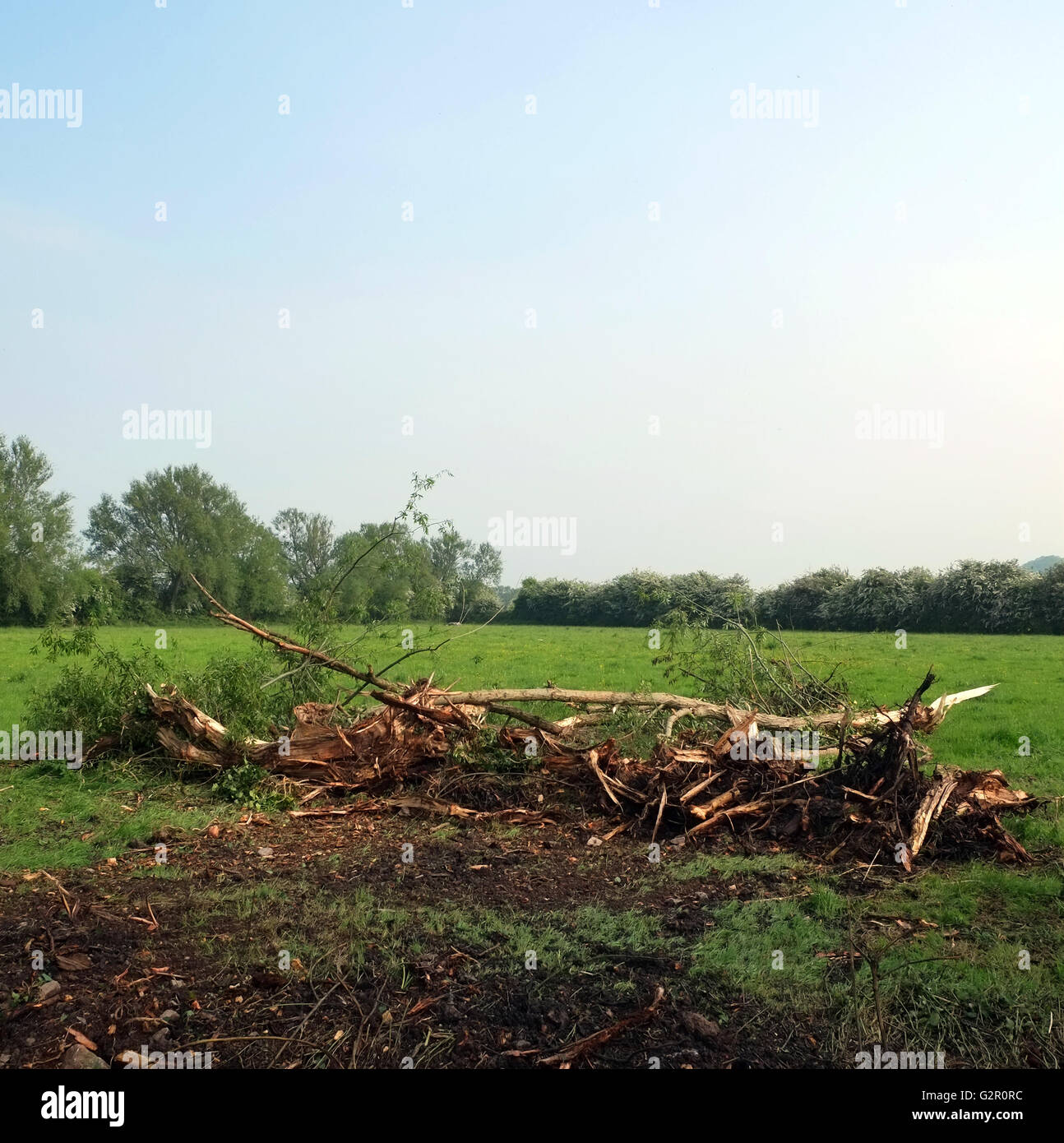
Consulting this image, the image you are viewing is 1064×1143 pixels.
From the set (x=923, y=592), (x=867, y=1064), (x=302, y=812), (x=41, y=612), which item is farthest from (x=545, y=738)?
(x=41, y=612)

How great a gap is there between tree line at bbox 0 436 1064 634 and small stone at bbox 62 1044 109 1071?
6.96 m

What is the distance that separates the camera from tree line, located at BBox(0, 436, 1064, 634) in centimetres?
1245

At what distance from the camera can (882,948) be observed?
5.27m

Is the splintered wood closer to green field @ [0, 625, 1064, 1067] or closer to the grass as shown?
green field @ [0, 625, 1064, 1067]

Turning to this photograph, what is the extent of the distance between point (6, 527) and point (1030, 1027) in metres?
56.9

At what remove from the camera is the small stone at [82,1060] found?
4082 mm

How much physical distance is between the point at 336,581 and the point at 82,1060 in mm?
7770

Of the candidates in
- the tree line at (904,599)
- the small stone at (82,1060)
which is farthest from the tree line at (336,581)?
the small stone at (82,1060)

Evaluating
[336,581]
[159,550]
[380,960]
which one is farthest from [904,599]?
[159,550]

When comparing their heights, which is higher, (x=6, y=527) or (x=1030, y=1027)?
(x=6, y=527)

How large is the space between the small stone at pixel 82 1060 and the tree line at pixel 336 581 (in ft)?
22.8

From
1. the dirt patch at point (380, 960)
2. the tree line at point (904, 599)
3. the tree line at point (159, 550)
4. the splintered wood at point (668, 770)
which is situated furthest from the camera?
the tree line at point (159, 550)

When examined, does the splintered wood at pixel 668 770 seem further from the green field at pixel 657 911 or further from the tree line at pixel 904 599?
the tree line at pixel 904 599
